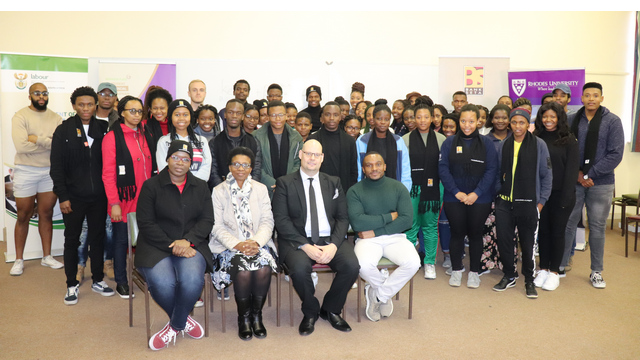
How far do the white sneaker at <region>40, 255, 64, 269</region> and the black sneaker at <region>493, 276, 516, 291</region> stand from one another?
4363 millimetres

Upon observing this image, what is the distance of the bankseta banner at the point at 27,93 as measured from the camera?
4957 mm

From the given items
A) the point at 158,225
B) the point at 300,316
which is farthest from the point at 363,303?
the point at 158,225

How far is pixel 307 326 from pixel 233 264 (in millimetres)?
695

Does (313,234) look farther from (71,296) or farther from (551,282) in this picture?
(551,282)

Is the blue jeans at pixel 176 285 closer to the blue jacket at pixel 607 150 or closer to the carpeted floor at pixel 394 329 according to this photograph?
the carpeted floor at pixel 394 329

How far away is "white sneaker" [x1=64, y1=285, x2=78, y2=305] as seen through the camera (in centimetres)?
381

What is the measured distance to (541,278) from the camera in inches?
170

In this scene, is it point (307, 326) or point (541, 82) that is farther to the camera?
point (541, 82)

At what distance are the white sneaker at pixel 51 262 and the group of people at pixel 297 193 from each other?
0.07 feet

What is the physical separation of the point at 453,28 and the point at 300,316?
5.28 meters

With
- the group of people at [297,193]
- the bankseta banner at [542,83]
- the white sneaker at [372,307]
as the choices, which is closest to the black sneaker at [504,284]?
the group of people at [297,193]

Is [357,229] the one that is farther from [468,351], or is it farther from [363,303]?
[468,351]

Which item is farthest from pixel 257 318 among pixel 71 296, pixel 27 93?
pixel 27 93

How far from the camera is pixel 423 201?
14.7 feet
